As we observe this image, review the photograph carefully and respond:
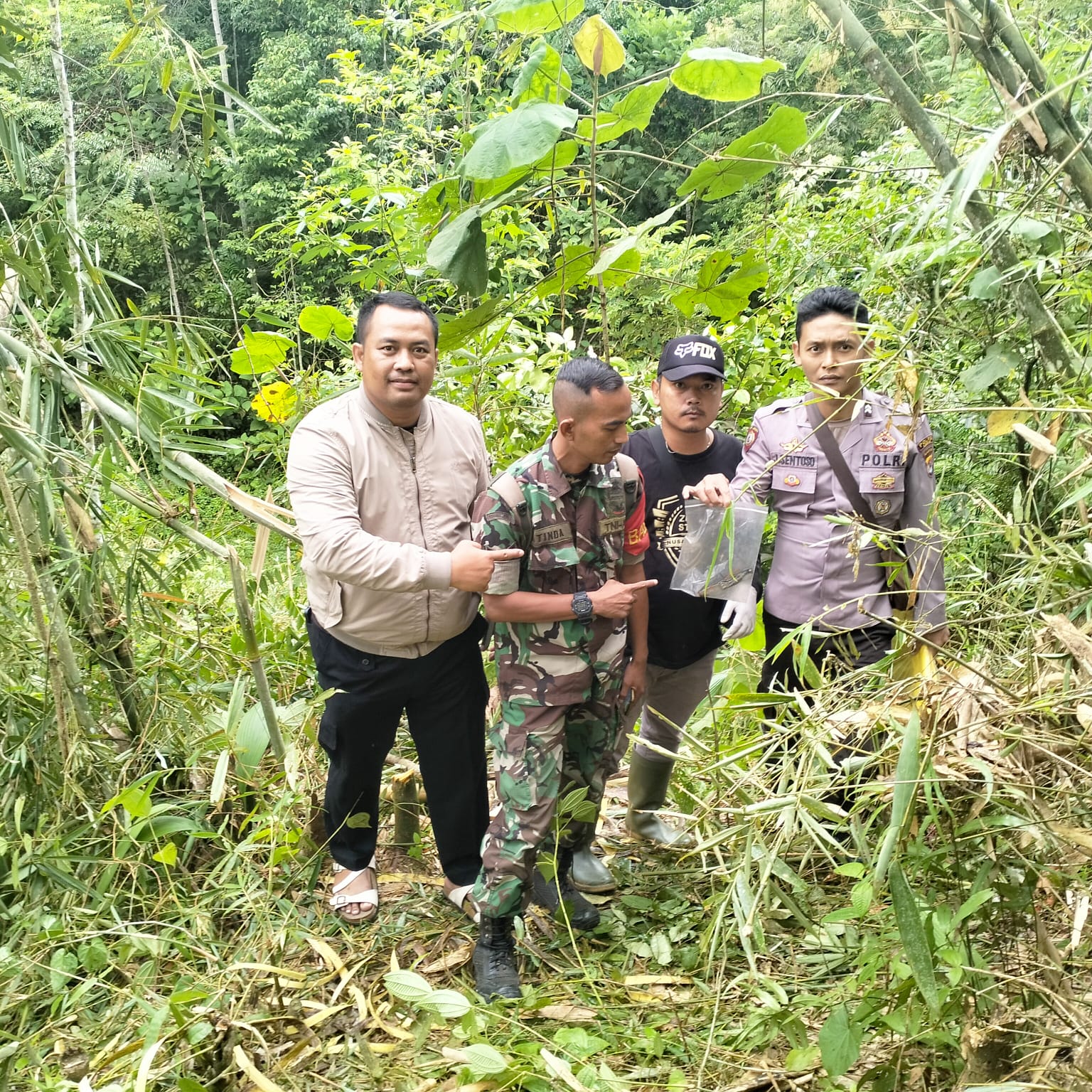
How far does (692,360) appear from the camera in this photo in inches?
93.9

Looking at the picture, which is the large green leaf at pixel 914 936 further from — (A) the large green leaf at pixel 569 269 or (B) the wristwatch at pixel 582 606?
(A) the large green leaf at pixel 569 269

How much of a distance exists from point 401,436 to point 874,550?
121 centimetres

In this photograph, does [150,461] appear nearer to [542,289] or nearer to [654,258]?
[542,289]

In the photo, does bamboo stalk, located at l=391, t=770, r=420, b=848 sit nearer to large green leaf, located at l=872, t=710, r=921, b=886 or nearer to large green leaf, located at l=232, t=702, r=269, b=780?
large green leaf, located at l=232, t=702, r=269, b=780

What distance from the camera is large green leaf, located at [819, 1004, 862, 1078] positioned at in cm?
143

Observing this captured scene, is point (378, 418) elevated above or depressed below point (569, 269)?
below

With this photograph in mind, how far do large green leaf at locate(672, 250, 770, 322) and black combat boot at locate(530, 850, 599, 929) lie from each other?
1.51m

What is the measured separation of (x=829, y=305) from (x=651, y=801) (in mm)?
1497

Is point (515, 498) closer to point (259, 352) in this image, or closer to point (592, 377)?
point (592, 377)

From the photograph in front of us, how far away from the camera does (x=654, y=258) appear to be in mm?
6332

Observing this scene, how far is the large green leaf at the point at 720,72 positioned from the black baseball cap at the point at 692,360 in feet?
1.88

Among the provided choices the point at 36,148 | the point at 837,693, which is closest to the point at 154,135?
the point at 36,148

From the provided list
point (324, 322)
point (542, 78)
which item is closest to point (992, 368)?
point (542, 78)

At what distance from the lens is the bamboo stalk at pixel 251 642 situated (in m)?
2.22
